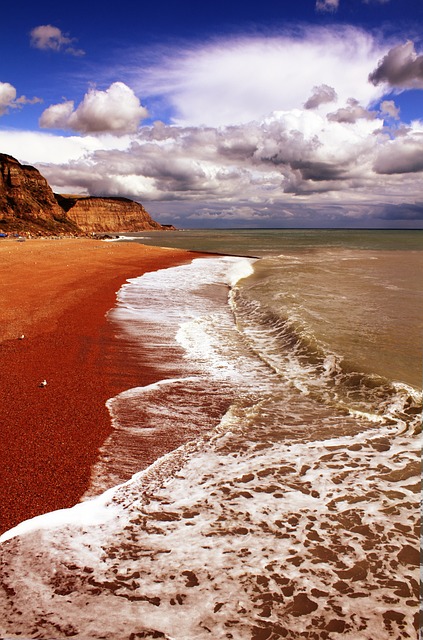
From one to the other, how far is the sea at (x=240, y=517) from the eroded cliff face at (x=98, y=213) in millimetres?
152932

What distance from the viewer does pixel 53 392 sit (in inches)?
270

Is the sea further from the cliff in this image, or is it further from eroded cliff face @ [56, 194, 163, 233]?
eroded cliff face @ [56, 194, 163, 233]

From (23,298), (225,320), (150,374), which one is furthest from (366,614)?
(23,298)

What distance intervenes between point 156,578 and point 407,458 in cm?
373

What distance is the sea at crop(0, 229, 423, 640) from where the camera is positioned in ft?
10.1

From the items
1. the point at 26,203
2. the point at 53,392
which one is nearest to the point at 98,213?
the point at 26,203

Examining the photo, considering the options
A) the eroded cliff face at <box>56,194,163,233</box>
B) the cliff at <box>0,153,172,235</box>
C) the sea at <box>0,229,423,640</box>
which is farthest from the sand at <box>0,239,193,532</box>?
the eroded cliff face at <box>56,194,163,233</box>

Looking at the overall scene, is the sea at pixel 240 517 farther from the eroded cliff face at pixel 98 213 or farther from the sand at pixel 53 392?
the eroded cliff face at pixel 98 213

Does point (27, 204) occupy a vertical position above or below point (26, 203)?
below

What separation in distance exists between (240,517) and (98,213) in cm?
18079

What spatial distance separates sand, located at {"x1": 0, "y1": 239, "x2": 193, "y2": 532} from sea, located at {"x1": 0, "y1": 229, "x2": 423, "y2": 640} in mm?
260

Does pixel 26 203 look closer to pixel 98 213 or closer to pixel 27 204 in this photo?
pixel 27 204

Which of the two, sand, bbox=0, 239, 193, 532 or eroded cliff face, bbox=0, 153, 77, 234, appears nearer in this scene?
sand, bbox=0, 239, 193, 532

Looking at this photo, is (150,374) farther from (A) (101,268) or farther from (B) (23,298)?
(A) (101,268)
